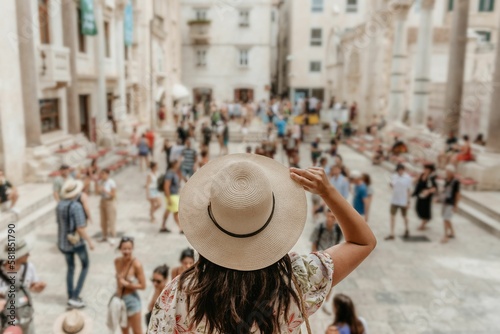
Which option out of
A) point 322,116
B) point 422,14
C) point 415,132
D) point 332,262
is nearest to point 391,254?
point 332,262

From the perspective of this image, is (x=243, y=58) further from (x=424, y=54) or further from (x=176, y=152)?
(x=176, y=152)

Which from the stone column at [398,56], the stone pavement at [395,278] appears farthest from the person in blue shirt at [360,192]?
the stone column at [398,56]

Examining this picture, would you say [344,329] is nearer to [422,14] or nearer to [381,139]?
[422,14]

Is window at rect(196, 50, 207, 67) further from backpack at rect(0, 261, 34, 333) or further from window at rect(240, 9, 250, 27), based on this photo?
backpack at rect(0, 261, 34, 333)

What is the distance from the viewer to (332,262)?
1.93 m

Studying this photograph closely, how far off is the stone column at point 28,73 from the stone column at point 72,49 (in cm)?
306

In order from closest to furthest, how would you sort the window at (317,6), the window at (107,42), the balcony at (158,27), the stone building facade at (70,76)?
the stone building facade at (70,76) → the window at (107,42) → the balcony at (158,27) → the window at (317,6)

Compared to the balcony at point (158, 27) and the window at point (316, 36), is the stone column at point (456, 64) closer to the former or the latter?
the balcony at point (158, 27)

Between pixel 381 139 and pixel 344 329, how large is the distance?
20.4m

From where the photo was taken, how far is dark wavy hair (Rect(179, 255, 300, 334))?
1754 millimetres

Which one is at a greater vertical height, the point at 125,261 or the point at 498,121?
the point at 498,121

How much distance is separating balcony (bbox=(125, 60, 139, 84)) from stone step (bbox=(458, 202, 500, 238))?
18225 millimetres

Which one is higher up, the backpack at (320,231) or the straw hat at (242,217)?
the straw hat at (242,217)

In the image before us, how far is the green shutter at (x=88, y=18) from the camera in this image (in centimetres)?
1731
